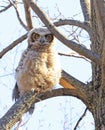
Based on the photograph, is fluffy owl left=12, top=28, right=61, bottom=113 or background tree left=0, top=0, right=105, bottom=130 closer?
background tree left=0, top=0, right=105, bottom=130

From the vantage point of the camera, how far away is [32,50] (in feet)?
12.3

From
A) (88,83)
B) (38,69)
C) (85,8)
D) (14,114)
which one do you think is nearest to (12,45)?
(38,69)

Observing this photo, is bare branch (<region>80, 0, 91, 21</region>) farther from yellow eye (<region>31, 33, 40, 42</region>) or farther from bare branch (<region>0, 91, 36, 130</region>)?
bare branch (<region>0, 91, 36, 130</region>)

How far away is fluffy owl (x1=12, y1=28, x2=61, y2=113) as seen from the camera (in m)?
3.64

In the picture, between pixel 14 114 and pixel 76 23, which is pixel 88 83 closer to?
pixel 14 114

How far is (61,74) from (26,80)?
350 mm

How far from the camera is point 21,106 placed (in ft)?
9.55

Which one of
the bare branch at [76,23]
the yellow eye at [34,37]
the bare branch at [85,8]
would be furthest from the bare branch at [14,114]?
the bare branch at [85,8]

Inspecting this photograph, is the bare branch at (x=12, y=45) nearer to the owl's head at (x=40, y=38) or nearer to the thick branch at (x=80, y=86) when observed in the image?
the owl's head at (x=40, y=38)

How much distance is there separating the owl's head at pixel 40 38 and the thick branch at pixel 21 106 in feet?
2.27

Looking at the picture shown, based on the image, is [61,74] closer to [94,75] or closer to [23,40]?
[94,75]

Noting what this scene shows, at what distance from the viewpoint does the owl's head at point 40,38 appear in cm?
381

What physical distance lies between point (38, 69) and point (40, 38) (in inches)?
16.0

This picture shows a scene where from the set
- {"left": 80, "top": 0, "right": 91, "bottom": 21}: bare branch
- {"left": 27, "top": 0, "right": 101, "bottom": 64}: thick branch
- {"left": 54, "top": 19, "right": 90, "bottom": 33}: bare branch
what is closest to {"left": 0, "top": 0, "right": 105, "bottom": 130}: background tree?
Result: {"left": 27, "top": 0, "right": 101, "bottom": 64}: thick branch
